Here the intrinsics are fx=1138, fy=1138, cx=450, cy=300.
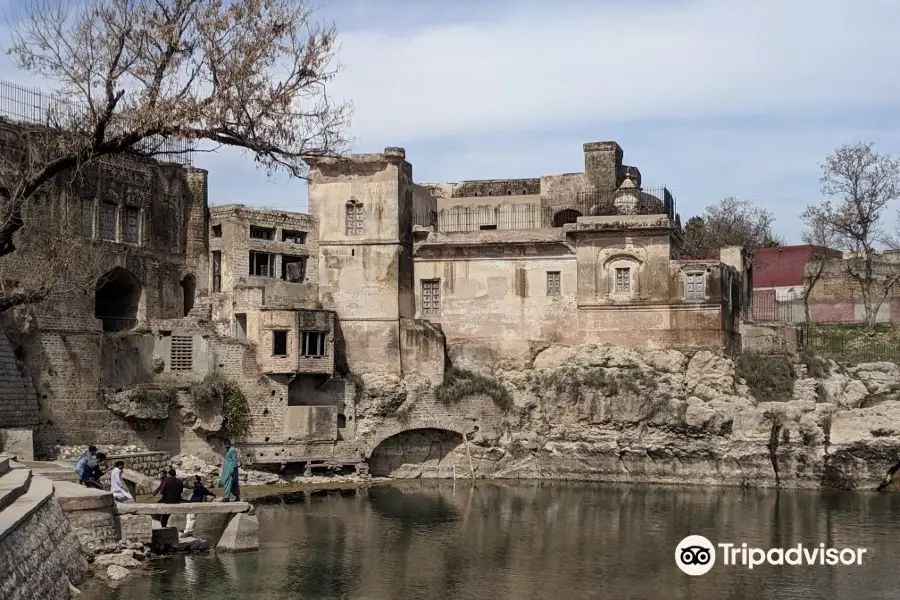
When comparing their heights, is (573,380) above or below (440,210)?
below

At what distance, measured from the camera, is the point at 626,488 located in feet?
113

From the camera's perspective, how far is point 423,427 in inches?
1460

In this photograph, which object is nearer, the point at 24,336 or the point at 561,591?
the point at 561,591

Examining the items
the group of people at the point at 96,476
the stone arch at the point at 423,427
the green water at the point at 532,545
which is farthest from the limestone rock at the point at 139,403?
the group of people at the point at 96,476

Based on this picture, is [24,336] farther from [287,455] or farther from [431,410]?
[431,410]

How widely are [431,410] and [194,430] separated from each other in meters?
7.76

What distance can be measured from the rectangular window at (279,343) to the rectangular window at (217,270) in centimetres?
311

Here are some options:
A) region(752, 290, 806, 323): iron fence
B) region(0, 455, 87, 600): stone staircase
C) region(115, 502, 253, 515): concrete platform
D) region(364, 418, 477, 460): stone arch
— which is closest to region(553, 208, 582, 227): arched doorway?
region(364, 418, 477, 460): stone arch

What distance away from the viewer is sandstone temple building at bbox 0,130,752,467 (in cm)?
3459

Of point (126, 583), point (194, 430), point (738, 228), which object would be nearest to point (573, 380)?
point (194, 430)

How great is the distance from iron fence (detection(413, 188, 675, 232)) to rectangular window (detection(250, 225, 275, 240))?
5181 millimetres

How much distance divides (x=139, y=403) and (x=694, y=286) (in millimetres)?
18184

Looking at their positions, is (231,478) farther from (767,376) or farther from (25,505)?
(767,376)

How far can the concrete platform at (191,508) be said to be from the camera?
22.2 meters
